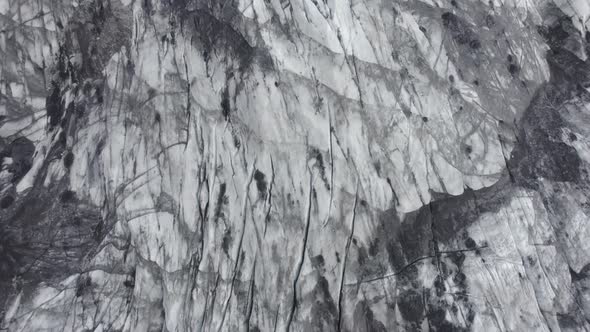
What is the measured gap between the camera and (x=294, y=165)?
6.51ft

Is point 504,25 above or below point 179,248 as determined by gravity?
above

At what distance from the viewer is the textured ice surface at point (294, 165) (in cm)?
189

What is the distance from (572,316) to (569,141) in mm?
707

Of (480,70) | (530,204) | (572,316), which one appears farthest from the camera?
(480,70)

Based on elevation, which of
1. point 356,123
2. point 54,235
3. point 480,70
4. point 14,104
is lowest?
point 54,235

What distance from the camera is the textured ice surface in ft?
6.22

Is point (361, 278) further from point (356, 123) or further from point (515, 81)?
point (515, 81)

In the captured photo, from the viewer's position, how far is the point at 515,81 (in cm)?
211

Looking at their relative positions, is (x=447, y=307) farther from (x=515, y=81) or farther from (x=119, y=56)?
(x=119, y=56)

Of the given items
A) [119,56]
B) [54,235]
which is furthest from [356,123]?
[54,235]

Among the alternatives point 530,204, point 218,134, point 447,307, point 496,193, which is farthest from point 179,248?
point 530,204

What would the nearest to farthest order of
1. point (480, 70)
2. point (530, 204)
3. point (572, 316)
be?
point (572, 316)
point (530, 204)
point (480, 70)

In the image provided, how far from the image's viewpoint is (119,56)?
84.6 inches

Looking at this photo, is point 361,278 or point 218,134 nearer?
point 361,278
